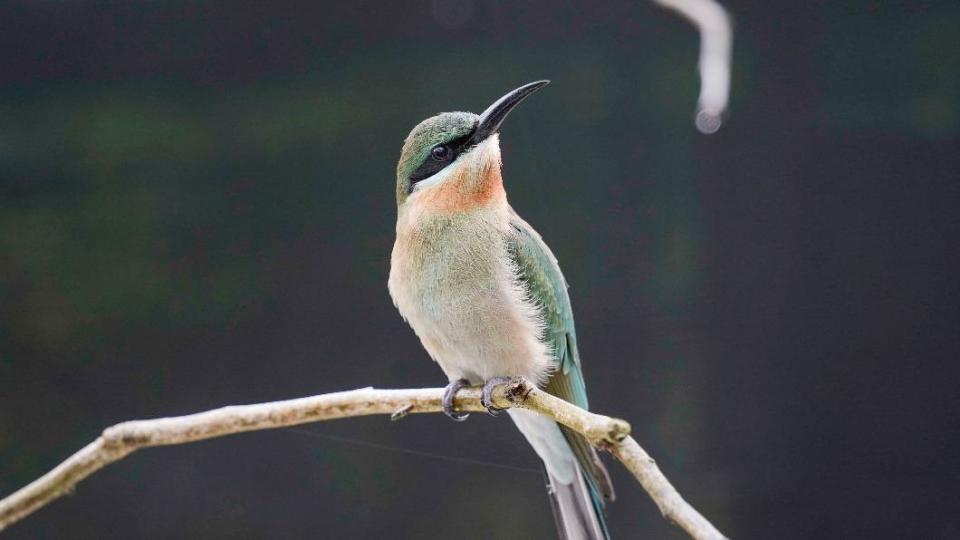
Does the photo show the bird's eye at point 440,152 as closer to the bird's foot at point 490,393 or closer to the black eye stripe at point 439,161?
the black eye stripe at point 439,161

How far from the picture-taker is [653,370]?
2494mm

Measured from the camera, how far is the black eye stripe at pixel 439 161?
1691mm

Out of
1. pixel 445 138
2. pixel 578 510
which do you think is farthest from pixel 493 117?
pixel 578 510

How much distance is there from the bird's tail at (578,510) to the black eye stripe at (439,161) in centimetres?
62

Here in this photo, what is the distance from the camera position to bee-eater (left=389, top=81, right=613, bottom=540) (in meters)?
1.72

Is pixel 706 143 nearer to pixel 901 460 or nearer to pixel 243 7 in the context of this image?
pixel 901 460

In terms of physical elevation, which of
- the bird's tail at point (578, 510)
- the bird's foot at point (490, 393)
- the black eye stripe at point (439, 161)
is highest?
the black eye stripe at point (439, 161)

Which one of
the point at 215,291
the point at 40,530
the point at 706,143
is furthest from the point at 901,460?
the point at 40,530

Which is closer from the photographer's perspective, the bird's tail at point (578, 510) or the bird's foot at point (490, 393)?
the bird's foot at point (490, 393)

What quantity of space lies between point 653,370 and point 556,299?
0.73 metres

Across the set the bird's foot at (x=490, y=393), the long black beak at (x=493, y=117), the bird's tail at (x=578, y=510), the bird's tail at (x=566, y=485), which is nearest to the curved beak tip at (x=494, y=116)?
the long black beak at (x=493, y=117)

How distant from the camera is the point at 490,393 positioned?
5.45 feet

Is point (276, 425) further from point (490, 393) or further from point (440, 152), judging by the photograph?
point (440, 152)

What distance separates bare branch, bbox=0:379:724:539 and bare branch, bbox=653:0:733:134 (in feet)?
3.45
